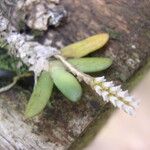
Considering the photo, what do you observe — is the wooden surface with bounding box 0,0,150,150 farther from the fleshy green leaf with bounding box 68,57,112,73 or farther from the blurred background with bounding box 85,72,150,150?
the blurred background with bounding box 85,72,150,150

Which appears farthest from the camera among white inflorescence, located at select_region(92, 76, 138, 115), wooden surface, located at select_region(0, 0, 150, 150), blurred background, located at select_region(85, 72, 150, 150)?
blurred background, located at select_region(85, 72, 150, 150)

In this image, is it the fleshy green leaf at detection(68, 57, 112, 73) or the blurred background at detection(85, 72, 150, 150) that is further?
the blurred background at detection(85, 72, 150, 150)

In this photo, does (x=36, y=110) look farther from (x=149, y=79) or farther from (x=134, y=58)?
(x=149, y=79)

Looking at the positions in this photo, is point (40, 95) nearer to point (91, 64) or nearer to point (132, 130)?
point (91, 64)

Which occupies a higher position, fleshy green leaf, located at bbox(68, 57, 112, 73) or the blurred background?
fleshy green leaf, located at bbox(68, 57, 112, 73)

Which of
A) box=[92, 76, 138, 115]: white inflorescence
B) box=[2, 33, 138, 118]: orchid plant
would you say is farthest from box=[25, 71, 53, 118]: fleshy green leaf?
box=[92, 76, 138, 115]: white inflorescence

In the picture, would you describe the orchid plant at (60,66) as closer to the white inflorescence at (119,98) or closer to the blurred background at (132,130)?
the white inflorescence at (119,98)

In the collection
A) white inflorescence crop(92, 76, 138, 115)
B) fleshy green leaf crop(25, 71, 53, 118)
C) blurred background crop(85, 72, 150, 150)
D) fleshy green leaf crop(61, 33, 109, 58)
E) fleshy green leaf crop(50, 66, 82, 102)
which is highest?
white inflorescence crop(92, 76, 138, 115)

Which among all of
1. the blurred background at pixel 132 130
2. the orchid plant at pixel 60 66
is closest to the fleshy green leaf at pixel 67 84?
the orchid plant at pixel 60 66
